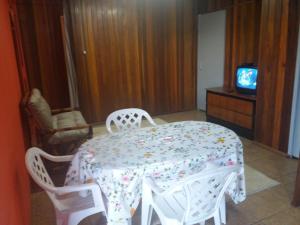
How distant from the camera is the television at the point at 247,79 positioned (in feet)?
12.5

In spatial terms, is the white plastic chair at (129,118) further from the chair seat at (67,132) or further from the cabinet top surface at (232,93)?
the cabinet top surface at (232,93)

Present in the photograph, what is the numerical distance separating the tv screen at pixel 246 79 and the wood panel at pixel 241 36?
41 cm

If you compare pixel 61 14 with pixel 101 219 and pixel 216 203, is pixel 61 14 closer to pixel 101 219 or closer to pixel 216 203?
pixel 101 219

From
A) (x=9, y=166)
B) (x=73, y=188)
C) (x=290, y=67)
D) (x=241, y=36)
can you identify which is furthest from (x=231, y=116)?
(x=9, y=166)

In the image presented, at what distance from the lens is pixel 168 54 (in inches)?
206

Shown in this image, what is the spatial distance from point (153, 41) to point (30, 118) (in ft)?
9.86

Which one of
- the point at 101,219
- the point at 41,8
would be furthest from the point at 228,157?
the point at 41,8

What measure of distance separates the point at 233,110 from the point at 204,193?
283cm

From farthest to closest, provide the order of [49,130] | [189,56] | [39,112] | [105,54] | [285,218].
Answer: [189,56]
[105,54]
[49,130]
[39,112]
[285,218]

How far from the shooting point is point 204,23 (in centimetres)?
513

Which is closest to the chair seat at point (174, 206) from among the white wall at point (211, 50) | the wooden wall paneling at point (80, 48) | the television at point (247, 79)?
the television at point (247, 79)

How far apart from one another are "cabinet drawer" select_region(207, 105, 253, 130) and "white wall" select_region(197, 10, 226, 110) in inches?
29.1

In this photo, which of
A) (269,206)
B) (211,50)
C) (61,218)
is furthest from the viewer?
(211,50)

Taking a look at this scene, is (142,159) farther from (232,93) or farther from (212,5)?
(212,5)
